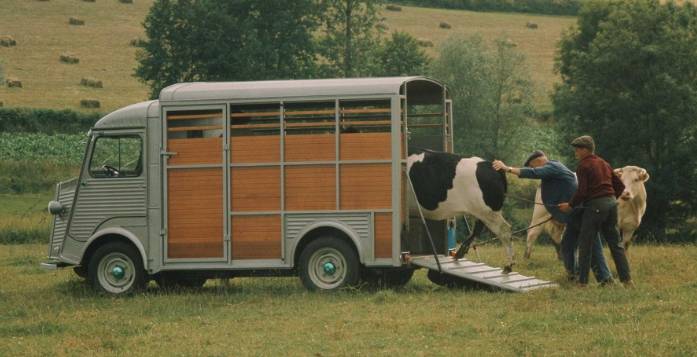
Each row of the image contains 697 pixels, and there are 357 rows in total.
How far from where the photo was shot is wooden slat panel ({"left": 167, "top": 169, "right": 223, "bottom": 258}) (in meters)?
17.6

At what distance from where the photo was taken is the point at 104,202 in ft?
59.5

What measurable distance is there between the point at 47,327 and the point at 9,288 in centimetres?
563

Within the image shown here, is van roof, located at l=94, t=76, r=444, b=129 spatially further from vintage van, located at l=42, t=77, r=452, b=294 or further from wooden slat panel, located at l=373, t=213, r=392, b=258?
A: wooden slat panel, located at l=373, t=213, r=392, b=258

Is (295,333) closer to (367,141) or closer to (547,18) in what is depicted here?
(367,141)

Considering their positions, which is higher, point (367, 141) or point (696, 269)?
point (367, 141)

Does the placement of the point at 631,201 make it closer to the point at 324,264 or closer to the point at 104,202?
the point at 324,264

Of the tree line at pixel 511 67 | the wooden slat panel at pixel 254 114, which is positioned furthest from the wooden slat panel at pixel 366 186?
the tree line at pixel 511 67

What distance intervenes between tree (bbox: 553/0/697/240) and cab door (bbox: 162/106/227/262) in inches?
1111

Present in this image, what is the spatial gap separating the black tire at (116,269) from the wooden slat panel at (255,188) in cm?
175

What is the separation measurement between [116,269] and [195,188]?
5.62 feet

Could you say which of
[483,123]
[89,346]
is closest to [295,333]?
[89,346]

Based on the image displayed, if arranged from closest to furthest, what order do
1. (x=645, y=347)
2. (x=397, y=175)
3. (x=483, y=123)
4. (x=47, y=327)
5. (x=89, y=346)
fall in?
(x=645, y=347)
(x=89, y=346)
(x=47, y=327)
(x=397, y=175)
(x=483, y=123)

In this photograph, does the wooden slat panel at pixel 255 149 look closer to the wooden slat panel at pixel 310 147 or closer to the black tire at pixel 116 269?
the wooden slat panel at pixel 310 147

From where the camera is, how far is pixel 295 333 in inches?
523
